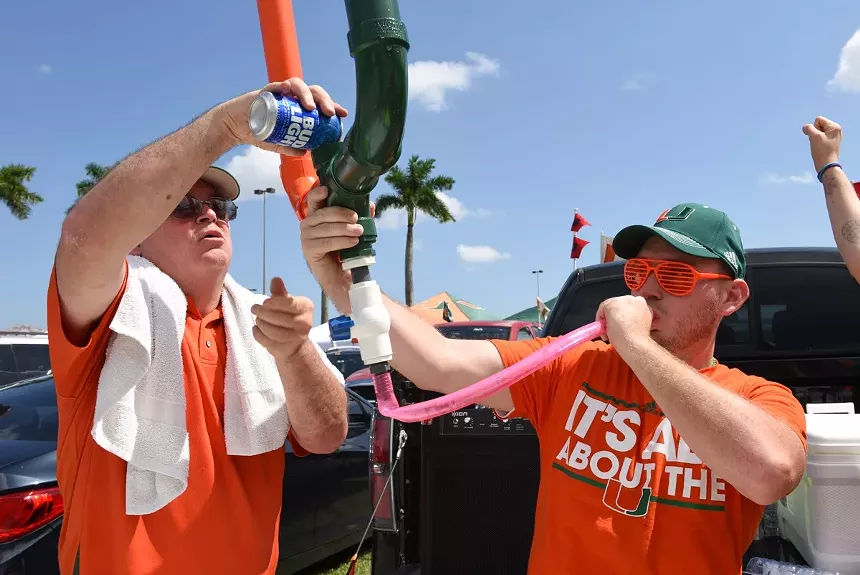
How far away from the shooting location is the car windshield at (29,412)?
10.8 ft

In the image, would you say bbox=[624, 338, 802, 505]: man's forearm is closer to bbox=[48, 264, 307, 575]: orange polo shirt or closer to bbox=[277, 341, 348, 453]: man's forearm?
bbox=[277, 341, 348, 453]: man's forearm

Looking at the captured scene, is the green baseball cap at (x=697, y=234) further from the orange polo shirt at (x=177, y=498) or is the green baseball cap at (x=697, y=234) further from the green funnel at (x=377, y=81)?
the orange polo shirt at (x=177, y=498)

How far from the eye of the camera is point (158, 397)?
1859 millimetres

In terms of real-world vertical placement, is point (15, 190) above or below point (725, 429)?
above

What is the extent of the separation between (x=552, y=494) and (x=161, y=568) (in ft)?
3.76

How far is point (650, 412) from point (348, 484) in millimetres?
3345

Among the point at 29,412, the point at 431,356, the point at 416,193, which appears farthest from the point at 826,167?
the point at 416,193

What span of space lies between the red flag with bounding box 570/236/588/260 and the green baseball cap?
10.9 m

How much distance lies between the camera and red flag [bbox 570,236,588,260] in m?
13.1

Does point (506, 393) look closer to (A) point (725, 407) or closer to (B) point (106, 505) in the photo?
(A) point (725, 407)

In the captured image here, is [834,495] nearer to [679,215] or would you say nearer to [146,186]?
[679,215]

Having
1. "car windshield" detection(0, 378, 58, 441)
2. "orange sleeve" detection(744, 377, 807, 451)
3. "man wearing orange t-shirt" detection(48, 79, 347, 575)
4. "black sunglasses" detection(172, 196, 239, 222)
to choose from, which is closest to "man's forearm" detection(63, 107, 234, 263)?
"man wearing orange t-shirt" detection(48, 79, 347, 575)

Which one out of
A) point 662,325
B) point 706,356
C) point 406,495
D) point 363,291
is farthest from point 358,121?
point 406,495

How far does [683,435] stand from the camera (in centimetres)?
170
